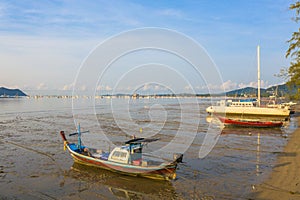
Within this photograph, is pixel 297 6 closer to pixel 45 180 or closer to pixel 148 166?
pixel 148 166

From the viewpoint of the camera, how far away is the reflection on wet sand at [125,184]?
15297 millimetres

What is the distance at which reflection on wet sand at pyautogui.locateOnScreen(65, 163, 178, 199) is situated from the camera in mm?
15297

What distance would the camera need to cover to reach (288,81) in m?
32.9

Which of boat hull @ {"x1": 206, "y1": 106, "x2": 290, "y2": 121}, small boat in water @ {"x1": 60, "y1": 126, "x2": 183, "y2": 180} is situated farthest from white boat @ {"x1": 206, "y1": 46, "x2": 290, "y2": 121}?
small boat in water @ {"x1": 60, "y1": 126, "x2": 183, "y2": 180}

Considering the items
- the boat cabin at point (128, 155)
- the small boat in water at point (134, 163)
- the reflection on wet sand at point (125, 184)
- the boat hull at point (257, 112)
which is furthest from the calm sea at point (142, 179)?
the boat hull at point (257, 112)

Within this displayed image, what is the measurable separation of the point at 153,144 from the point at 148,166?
1203 cm

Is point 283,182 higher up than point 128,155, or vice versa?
point 128,155

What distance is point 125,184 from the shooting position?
16.9 meters

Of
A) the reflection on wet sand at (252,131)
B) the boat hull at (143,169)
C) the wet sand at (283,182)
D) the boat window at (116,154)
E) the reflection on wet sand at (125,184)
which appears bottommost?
the reflection on wet sand at (125,184)

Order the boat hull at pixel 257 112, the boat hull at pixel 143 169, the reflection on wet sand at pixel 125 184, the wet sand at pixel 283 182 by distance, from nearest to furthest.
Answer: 1. the wet sand at pixel 283 182
2. the reflection on wet sand at pixel 125 184
3. the boat hull at pixel 143 169
4. the boat hull at pixel 257 112

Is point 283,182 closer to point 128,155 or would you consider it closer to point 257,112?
point 128,155

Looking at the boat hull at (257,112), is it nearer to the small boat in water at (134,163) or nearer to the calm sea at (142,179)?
the calm sea at (142,179)

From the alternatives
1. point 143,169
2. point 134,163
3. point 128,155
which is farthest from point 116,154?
point 143,169

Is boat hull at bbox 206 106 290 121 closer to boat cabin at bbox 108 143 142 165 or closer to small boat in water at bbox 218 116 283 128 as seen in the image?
small boat in water at bbox 218 116 283 128
